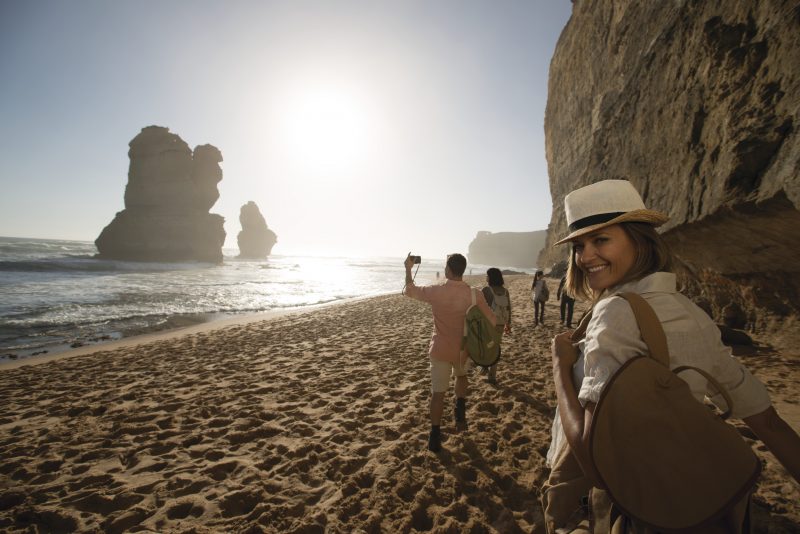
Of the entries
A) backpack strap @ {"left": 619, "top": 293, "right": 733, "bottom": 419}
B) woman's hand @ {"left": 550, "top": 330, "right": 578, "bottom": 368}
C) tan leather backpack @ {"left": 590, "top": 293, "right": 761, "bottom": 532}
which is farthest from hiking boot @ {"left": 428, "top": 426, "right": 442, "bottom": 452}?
backpack strap @ {"left": 619, "top": 293, "right": 733, "bottom": 419}

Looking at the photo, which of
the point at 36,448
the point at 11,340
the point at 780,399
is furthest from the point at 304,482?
the point at 11,340

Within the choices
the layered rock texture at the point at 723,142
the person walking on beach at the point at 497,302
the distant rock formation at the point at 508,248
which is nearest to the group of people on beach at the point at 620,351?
the person walking on beach at the point at 497,302

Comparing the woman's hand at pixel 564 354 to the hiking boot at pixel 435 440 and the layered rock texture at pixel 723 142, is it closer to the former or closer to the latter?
the hiking boot at pixel 435 440

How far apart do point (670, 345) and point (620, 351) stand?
0.21 m

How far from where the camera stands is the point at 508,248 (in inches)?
6206

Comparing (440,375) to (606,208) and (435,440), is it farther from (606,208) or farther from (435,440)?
(606,208)

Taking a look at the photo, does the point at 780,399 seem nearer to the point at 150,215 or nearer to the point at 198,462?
the point at 198,462

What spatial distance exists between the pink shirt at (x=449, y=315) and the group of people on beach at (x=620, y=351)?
198cm

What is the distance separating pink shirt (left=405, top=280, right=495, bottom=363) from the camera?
145 inches

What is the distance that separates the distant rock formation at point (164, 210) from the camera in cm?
6256

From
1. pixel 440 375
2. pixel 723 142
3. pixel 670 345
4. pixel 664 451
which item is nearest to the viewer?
pixel 664 451

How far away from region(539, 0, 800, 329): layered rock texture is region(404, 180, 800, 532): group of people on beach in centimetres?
489

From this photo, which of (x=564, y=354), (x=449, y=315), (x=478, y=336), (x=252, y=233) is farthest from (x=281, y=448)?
(x=252, y=233)

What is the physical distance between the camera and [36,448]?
3.93 m
